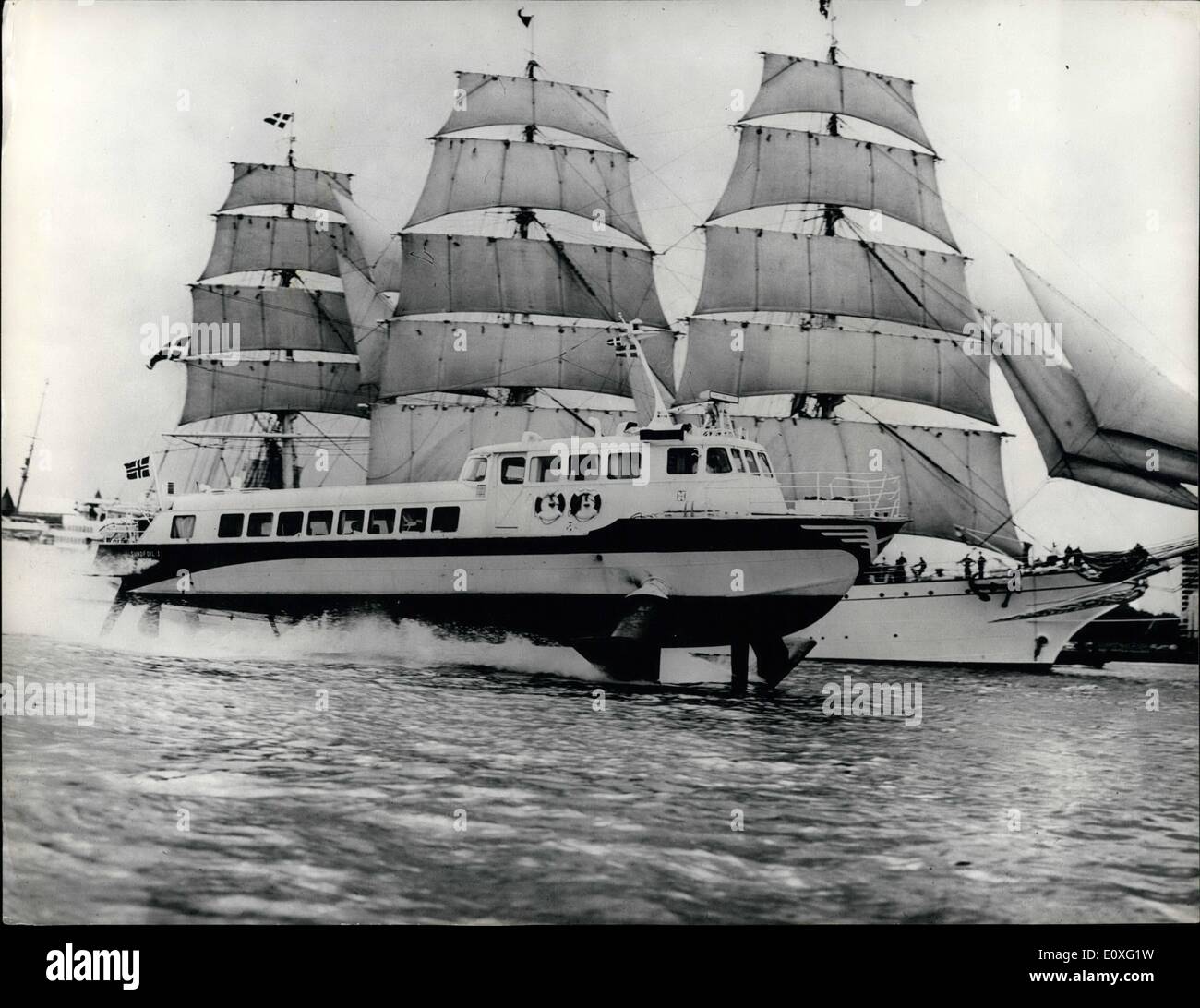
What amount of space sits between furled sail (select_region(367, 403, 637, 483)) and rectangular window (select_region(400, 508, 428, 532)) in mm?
264

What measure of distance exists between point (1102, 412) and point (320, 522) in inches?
209

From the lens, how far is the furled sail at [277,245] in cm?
662

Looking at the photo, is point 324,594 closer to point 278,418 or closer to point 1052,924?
point 278,418

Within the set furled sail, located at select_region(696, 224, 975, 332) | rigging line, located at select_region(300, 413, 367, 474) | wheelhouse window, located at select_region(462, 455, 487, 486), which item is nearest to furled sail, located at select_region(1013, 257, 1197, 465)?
furled sail, located at select_region(696, 224, 975, 332)

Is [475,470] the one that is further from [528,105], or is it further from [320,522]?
[528,105]

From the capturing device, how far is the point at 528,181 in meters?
8.38

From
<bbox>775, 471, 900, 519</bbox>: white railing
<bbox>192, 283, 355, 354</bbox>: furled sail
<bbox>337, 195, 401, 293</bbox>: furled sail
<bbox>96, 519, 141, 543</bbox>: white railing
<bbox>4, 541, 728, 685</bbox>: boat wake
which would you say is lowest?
<bbox>4, 541, 728, 685</bbox>: boat wake

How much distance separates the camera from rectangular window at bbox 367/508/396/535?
7.24m

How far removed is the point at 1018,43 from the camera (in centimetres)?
600

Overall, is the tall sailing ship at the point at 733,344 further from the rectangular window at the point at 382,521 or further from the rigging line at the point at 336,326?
the rectangular window at the point at 382,521

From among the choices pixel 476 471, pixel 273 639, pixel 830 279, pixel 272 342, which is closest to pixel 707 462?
pixel 476 471

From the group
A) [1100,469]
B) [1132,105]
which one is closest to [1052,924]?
[1100,469]

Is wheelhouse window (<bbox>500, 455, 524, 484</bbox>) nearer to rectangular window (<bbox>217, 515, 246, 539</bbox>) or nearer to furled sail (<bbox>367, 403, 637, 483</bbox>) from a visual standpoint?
furled sail (<bbox>367, 403, 637, 483</bbox>)

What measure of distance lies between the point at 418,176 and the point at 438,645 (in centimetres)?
303
